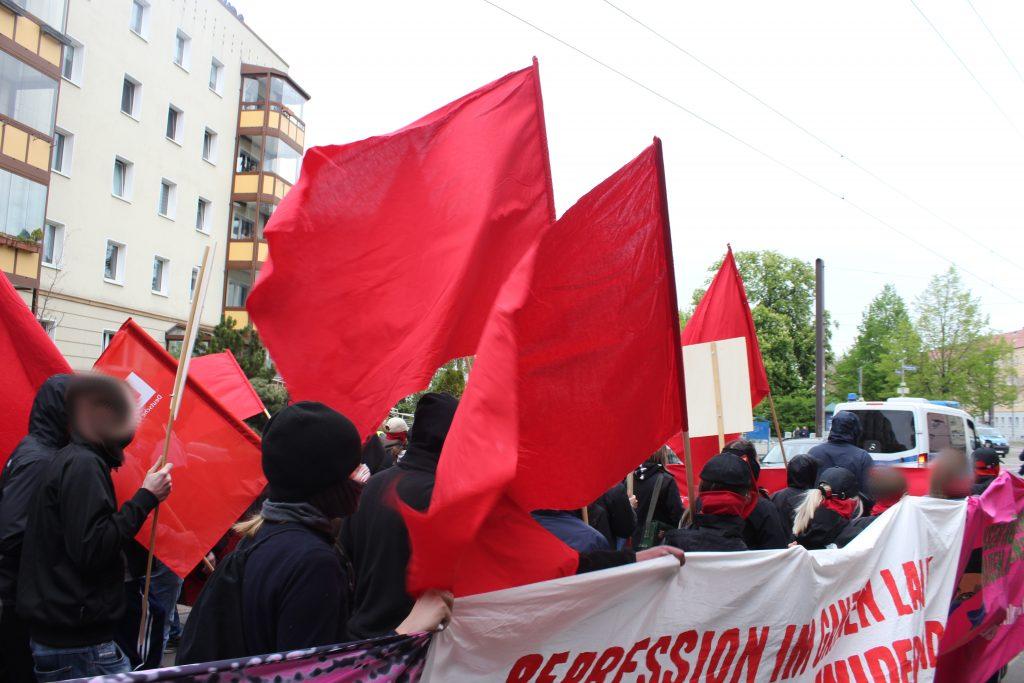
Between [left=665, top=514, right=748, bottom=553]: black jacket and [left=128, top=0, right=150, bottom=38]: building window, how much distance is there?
27994 mm

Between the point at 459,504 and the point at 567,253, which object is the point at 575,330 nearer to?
the point at 567,253

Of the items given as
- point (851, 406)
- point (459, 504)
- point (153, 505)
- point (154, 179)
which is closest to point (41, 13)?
point (154, 179)

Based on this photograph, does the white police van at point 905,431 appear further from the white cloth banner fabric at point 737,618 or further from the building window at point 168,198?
the building window at point 168,198

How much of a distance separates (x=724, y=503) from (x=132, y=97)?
90.8 feet

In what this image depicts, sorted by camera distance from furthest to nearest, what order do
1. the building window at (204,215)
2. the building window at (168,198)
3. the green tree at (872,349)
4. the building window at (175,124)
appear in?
the green tree at (872,349), the building window at (204,215), the building window at (175,124), the building window at (168,198)

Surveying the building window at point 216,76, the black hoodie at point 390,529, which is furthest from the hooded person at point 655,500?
the building window at point 216,76

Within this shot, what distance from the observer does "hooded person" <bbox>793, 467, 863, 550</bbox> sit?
4.92m

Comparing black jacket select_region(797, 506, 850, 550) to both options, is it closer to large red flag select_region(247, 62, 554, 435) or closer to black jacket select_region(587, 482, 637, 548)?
black jacket select_region(587, 482, 637, 548)

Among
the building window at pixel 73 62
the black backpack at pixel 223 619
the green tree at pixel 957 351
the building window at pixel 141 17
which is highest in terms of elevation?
the building window at pixel 141 17

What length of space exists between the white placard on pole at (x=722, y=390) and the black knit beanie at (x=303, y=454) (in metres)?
3.84

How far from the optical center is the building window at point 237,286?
3541 centimetres

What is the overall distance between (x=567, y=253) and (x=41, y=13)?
79.6 feet

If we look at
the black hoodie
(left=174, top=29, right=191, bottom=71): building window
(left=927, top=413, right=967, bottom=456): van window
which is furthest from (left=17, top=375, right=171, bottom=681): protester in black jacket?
(left=174, top=29, right=191, bottom=71): building window

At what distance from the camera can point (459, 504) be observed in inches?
87.4
